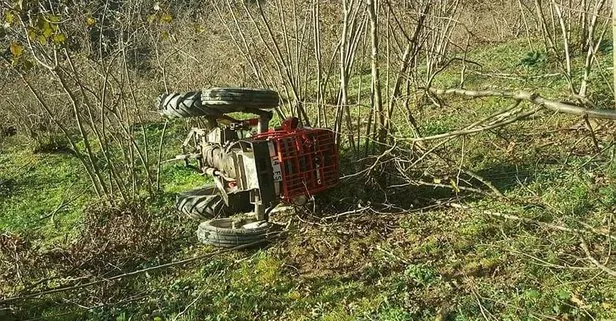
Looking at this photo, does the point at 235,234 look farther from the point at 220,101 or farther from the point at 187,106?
the point at 187,106

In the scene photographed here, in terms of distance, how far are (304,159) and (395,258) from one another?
50.4 inches

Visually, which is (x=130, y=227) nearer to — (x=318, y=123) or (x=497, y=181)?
(x=318, y=123)

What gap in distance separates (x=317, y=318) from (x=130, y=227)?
103 inches

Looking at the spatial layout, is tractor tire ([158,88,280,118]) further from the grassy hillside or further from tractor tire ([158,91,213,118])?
the grassy hillside

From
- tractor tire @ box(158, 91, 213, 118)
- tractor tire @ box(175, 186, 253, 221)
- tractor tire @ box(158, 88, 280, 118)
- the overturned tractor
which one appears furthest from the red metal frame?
tractor tire @ box(158, 91, 213, 118)

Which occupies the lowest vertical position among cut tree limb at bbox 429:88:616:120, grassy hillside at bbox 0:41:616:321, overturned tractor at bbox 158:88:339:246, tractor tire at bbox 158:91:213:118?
grassy hillside at bbox 0:41:616:321

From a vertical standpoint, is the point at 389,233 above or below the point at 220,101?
below

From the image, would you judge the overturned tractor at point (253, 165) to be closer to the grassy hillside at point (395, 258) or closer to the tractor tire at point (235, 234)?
the tractor tire at point (235, 234)

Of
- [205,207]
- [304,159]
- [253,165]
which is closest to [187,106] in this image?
[205,207]

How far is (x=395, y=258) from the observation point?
4.39 metres

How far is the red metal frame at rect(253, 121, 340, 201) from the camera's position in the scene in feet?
16.3

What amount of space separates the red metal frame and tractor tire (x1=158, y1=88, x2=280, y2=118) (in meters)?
0.30

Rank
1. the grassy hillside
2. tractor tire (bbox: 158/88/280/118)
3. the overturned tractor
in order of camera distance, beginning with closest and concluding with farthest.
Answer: the grassy hillside, the overturned tractor, tractor tire (bbox: 158/88/280/118)

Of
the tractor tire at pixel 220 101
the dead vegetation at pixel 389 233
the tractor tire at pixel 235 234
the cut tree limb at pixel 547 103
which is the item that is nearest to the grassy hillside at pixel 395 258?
the dead vegetation at pixel 389 233
